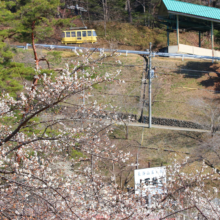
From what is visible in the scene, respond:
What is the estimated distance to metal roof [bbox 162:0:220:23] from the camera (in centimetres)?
2239

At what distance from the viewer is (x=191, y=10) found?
22.8 meters

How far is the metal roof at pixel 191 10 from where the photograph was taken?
2239 centimetres

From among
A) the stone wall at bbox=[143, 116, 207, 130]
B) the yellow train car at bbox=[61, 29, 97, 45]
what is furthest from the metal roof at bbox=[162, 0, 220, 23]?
the stone wall at bbox=[143, 116, 207, 130]

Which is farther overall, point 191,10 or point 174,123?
point 191,10

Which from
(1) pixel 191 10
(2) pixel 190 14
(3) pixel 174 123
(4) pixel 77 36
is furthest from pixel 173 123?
(4) pixel 77 36

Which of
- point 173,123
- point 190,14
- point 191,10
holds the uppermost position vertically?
point 191,10

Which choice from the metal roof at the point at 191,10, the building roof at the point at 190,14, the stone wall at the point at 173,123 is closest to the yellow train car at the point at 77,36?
the building roof at the point at 190,14

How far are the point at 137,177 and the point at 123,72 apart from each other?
50.3 feet

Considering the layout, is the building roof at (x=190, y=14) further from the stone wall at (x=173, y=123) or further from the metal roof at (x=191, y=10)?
the stone wall at (x=173, y=123)

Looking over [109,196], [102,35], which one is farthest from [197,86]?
[109,196]

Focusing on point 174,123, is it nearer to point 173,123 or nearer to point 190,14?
point 173,123

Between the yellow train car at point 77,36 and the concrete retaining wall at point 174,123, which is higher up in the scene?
the yellow train car at point 77,36

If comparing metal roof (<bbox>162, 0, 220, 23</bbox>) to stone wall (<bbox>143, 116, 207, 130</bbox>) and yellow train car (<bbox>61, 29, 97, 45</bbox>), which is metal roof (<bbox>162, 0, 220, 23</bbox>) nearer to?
yellow train car (<bbox>61, 29, 97, 45</bbox>)

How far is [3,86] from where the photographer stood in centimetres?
→ 1150
